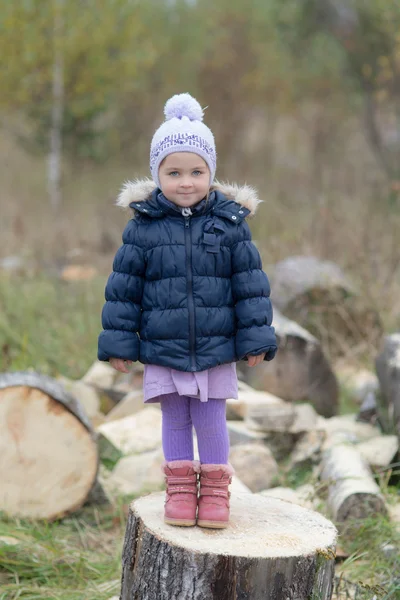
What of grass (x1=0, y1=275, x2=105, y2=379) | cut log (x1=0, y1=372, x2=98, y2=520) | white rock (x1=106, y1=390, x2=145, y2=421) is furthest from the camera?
grass (x1=0, y1=275, x2=105, y2=379)

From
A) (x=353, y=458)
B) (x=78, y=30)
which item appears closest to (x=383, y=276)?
(x=353, y=458)

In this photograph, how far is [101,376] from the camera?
20.0 ft

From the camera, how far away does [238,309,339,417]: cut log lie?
603 cm

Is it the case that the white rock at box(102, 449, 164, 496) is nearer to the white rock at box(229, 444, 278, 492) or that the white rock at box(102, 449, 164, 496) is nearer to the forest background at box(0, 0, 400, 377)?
the white rock at box(229, 444, 278, 492)

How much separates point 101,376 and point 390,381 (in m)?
2.13

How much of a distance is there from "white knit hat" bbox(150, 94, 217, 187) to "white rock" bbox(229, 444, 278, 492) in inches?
85.8

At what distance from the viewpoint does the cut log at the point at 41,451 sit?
4.13 meters

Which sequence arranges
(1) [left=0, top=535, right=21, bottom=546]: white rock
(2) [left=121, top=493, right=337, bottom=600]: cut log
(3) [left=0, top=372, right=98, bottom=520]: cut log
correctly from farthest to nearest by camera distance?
(3) [left=0, top=372, right=98, bottom=520]: cut log
(1) [left=0, top=535, right=21, bottom=546]: white rock
(2) [left=121, top=493, right=337, bottom=600]: cut log

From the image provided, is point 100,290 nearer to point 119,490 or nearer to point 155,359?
point 119,490

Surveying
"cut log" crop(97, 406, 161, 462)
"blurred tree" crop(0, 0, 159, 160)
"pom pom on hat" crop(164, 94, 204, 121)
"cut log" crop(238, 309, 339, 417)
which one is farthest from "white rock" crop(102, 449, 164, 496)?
"blurred tree" crop(0, 0, 159, 160)

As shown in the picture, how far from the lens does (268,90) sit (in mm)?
23031

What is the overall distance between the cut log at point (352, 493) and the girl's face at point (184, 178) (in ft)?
5.83

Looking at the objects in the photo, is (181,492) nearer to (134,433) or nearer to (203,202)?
(203,202)

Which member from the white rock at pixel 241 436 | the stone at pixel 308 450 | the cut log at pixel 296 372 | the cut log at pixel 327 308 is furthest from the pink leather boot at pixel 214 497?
the cut log at pixel 327 308
